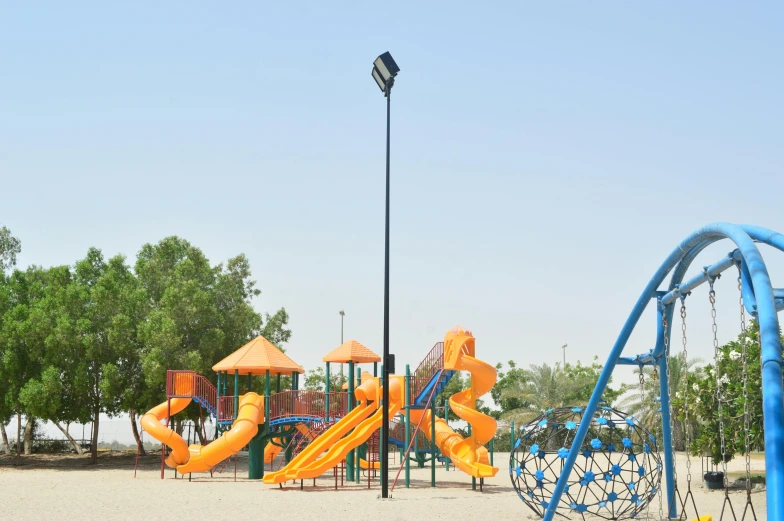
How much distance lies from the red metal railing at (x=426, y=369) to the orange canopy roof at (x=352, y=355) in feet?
12.6

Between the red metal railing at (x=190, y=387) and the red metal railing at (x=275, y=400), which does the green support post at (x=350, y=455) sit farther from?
the red metal railing at (x=190, y=387)

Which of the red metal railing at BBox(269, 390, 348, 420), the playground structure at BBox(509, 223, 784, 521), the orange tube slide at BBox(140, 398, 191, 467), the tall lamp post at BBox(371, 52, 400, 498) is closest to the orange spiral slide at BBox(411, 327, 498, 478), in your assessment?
the tall lamp post at BBox(371, 52, 400, 498)

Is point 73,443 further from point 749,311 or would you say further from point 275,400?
point 749,311

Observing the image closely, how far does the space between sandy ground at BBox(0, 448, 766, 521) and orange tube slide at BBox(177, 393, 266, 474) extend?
637 millimetres

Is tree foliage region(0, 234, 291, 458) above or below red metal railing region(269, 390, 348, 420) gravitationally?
above

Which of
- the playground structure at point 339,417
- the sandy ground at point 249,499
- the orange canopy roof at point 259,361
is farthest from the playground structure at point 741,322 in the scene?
the orange canopy roof at point 259,361

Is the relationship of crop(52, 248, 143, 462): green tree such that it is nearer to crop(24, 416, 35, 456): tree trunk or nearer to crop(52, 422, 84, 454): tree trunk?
crop(52, 422, 84, 454): tree trunk

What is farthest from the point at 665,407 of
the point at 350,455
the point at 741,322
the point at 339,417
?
the point at 339,417

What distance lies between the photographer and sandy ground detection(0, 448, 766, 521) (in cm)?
1803

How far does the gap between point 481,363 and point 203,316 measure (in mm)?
18720

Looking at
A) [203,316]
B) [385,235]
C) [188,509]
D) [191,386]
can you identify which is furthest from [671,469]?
[203,316]

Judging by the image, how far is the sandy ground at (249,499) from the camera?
1803cm

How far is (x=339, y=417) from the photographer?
93.4 ft

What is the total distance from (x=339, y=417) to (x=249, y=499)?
754 cm
